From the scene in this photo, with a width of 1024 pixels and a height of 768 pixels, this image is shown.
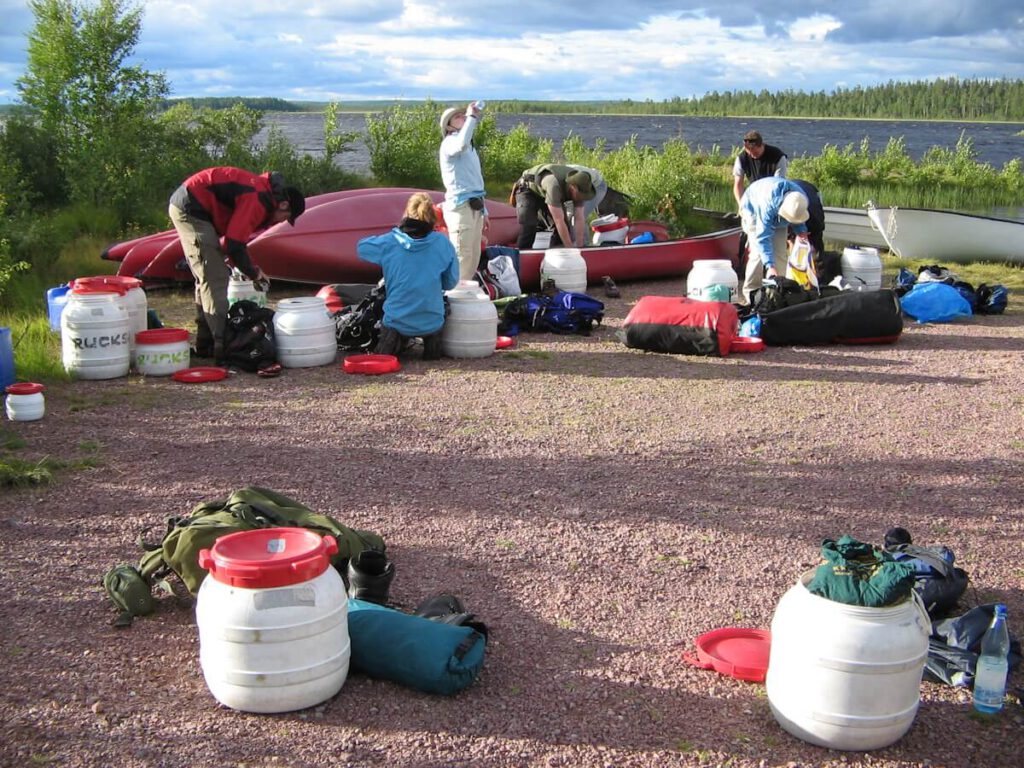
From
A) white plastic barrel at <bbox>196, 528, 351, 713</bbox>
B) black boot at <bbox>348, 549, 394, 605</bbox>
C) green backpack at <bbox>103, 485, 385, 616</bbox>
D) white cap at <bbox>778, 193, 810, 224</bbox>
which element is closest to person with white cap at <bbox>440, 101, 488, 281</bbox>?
white cap at <bbox>778, 193, 810, 224</bbox>

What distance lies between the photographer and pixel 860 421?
732 cm

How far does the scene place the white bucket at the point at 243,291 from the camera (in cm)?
970

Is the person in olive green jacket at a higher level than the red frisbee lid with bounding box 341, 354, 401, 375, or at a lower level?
higher

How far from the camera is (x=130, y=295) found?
28.0ft

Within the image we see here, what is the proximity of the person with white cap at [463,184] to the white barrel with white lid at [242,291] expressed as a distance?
1.97 meters

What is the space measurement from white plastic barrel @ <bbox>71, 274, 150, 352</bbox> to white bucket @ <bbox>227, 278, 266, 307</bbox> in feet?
3.64

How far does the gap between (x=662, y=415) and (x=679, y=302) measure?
7.96ft

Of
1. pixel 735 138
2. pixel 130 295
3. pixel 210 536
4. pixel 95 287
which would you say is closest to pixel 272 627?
pixel 210 536

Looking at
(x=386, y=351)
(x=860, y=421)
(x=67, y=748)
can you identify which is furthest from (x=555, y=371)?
(x=67, y=748)

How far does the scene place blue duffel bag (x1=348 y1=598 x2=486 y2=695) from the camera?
3.64 m

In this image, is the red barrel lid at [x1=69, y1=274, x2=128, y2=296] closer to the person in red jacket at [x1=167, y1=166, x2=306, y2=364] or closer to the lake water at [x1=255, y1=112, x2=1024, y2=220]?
the person in red jacket at [x1=167, y1=166, x2=306, y2=364]

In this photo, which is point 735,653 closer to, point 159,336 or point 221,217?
point 159,336

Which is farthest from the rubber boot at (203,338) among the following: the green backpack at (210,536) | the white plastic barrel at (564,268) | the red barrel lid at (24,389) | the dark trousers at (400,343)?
the green backpack at (210,536)

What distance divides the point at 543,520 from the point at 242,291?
540 centimetres
